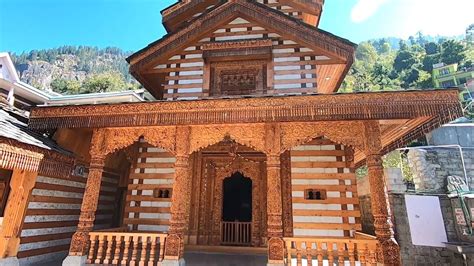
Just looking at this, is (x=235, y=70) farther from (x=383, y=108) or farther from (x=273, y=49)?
(x=383, y=108)

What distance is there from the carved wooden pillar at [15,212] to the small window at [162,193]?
10.2 feet

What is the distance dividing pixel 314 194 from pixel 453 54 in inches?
1965

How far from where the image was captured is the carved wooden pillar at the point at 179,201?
5605 millimetres

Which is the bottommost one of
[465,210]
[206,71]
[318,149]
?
[465,210]

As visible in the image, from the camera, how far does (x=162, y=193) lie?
323 inches

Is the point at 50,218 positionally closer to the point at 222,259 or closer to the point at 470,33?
the point at 222,259

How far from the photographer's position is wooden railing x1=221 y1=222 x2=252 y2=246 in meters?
8.71

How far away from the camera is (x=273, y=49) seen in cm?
876

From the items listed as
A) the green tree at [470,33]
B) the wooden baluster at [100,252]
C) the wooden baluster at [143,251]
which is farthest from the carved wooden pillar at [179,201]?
the green tree at [470,33]

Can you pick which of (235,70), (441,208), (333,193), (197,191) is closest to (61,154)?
(197,191)

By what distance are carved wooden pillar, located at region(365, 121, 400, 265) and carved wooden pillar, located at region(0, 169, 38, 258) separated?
306 inches

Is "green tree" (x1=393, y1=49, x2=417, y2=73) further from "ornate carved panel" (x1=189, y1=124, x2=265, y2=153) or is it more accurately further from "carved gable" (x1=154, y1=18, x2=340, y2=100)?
"ornate carved panel" (x1=189, y1=124, x2=265, y2=153)

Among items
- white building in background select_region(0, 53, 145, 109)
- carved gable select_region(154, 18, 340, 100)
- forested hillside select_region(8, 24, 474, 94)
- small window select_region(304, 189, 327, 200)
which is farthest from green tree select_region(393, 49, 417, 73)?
white building in background select_region(0, 53, 145, 109)

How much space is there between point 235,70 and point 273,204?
16.2ft
